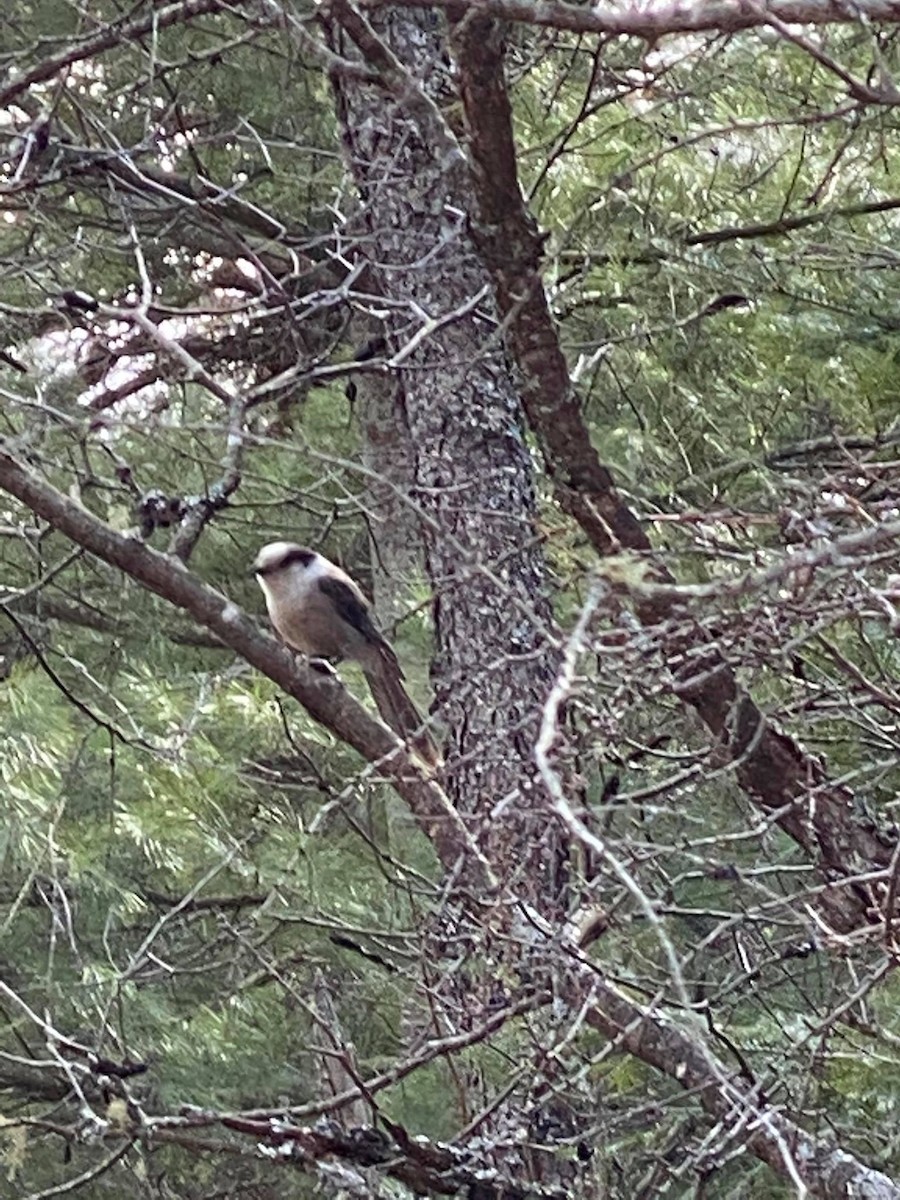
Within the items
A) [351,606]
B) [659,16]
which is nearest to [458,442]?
[351,606]

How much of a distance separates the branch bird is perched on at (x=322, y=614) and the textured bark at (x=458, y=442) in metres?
0.80

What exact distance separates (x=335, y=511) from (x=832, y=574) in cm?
193

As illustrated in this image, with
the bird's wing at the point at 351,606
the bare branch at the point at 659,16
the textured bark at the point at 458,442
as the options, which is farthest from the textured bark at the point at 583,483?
the bird's wing at the point at 351,606

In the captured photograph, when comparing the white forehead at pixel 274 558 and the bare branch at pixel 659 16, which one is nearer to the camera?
the bare branch at pixel 659 16

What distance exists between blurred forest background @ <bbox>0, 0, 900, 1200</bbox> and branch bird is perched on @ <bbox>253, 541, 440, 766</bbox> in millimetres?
183

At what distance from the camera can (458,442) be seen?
15.3 feet

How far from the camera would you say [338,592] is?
570 cm

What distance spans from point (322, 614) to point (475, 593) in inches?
46.9

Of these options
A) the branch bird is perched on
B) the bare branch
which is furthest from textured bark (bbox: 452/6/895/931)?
the branch bird is perched on

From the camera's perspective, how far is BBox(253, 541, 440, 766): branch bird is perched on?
5520 millimetres

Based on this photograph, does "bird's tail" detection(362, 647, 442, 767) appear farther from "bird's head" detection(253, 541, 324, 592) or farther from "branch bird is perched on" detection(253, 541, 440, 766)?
"bird's head" detection(253, 541, 324, 592)

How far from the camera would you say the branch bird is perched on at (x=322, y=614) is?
217 inches

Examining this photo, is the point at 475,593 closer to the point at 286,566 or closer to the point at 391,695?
the point at 391,695

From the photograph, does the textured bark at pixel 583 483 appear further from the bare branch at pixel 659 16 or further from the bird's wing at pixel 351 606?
the bird's wing at pixel 351 606
